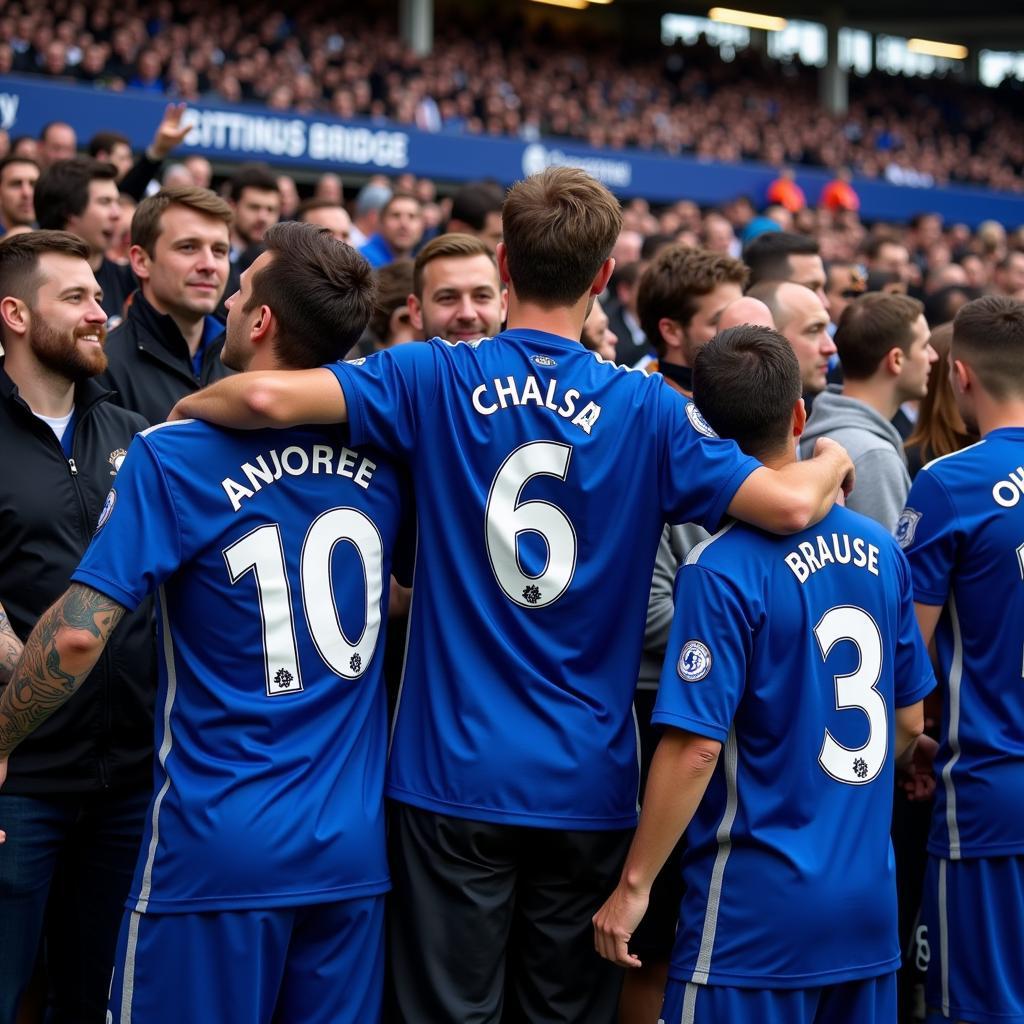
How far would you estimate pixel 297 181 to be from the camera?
20.5 metres

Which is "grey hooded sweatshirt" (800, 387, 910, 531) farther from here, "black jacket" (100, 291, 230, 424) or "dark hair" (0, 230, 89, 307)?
"dark hair" (0, 230, 89, 307)

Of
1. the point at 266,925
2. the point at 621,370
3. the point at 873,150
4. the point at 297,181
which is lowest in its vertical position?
the point at 266,925

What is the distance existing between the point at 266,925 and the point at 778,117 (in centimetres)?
3151

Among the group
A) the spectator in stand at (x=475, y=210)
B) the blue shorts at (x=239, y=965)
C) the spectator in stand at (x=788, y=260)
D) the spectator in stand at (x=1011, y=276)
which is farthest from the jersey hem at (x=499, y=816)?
the spectator in stand at (x=1011, y=276)

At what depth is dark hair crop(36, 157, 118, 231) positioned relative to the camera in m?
6.87

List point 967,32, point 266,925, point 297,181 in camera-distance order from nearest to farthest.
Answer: point 266,925
point 297,181
point 967,32

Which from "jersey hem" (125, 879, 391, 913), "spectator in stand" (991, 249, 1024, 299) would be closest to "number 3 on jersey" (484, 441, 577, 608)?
"jersey hem" (125, 879, 391, 913)

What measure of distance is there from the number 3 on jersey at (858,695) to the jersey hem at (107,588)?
57.7 inches

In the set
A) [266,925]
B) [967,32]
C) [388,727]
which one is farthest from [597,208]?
[967,32]

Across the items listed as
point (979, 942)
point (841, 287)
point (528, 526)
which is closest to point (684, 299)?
point (528, 526)

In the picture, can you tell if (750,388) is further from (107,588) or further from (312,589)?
(107,588)

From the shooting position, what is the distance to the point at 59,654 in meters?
2.77

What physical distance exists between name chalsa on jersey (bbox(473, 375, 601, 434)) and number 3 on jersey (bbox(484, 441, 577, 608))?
0.07m

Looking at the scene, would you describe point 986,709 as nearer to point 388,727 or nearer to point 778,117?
point 388,727
